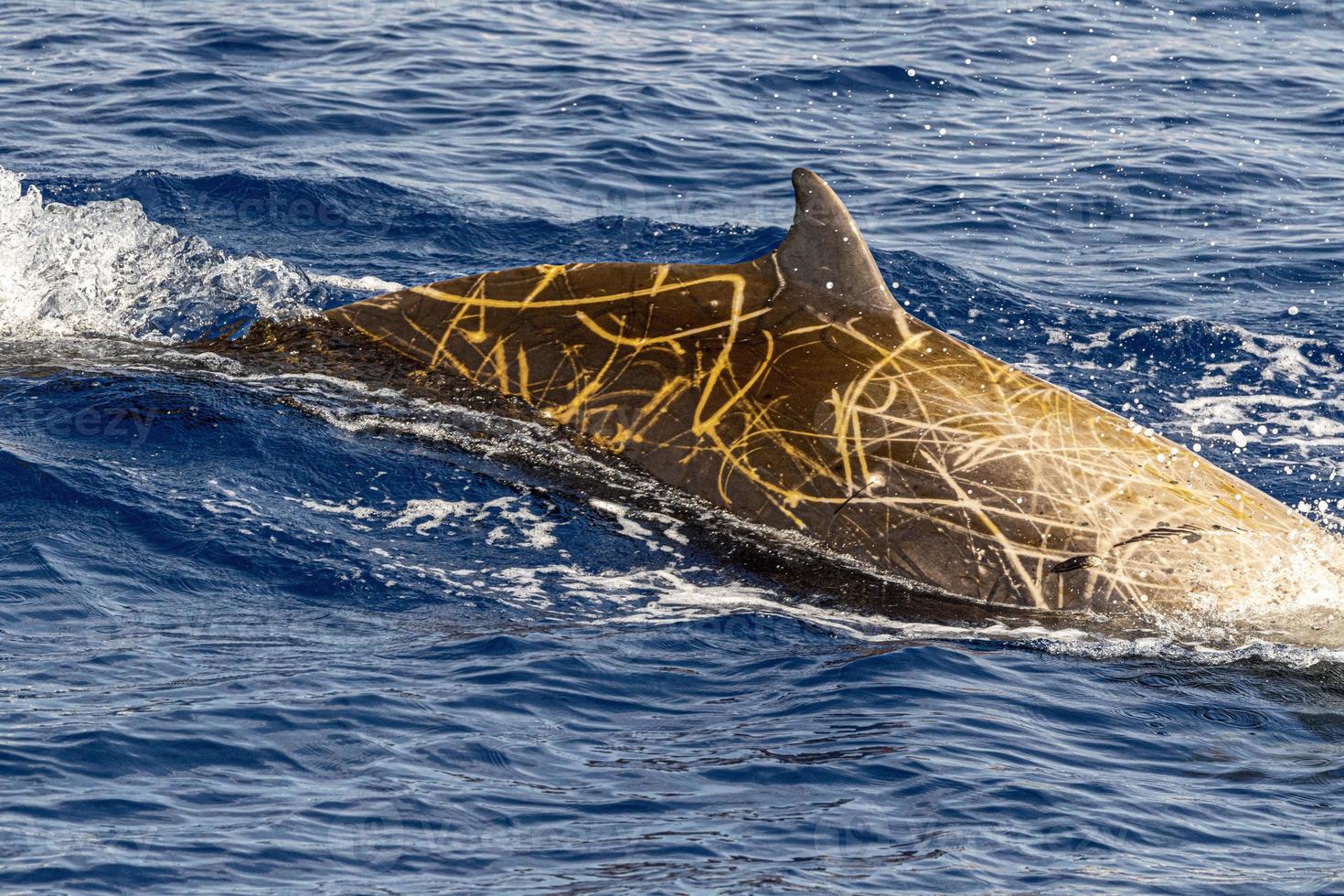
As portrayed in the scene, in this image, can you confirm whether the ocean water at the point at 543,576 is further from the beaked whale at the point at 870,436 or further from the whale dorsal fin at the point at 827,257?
the whale dorsal fin at the point at 827,257

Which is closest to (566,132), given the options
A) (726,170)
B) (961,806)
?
(726,170)

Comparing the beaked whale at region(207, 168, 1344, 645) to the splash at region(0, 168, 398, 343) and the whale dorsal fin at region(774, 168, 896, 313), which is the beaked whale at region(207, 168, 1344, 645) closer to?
the whale dorsal fin at region(774, 168, 896, 313)

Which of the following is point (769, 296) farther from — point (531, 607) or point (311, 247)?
point (311, 247)

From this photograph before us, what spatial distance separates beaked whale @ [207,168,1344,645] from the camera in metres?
9.15

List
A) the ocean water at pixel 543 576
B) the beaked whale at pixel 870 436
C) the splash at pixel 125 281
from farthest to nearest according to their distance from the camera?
the splash at pixel 125 281
the beaked whale at pixel 870 436
the ocean water at pixel 543 576

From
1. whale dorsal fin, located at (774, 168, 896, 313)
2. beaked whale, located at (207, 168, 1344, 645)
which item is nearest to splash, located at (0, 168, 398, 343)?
beaked whale, located at (207, 168, 1344, 645)

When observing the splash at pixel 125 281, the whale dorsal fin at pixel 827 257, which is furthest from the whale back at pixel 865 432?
the splash at pixel 125 281

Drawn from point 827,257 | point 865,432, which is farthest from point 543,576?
point 827,257

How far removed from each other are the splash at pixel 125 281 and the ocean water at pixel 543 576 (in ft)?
0.16

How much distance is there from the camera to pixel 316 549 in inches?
376

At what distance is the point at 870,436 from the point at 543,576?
7.02ft

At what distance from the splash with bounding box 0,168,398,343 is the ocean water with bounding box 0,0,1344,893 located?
50 mm

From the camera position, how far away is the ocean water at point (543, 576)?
6.67m

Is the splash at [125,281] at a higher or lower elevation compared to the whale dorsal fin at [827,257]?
lower
